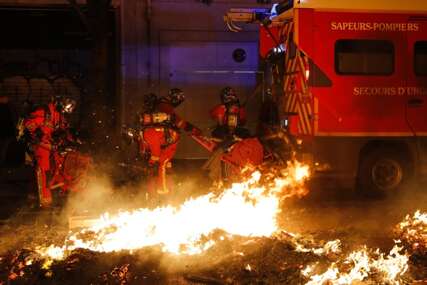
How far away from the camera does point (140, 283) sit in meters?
5.61

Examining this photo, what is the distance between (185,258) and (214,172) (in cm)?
310

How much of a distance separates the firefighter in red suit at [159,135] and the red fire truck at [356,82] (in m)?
1.99

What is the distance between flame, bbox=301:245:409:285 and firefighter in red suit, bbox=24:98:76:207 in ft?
15.1

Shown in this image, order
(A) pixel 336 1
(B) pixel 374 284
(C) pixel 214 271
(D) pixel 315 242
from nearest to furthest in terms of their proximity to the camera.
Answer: (B) pixel 374 284, (C) pixel 214 271, (D) pixel 315 242, (A) pixel 336 1

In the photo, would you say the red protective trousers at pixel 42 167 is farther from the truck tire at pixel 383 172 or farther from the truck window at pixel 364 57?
the truck tire at pixel 383 172

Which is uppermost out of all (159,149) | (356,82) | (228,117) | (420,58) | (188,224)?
(420,58)

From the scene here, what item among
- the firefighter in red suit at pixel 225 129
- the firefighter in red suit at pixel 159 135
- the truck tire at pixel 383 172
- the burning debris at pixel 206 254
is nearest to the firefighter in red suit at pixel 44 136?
the firefighter in red suit at pixel 159 135

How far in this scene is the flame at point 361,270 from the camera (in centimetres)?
536

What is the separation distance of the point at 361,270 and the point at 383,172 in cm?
424

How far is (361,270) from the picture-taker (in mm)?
5531

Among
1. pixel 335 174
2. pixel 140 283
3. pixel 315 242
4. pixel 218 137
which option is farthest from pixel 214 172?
pixel 140 283

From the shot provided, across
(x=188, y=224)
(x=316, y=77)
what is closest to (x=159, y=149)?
(x=188, y=224)

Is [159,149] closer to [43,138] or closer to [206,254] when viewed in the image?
[43,138]

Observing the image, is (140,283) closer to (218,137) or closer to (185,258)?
(185,258)
